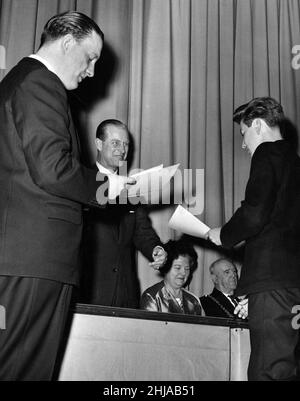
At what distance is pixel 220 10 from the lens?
4.18 metres

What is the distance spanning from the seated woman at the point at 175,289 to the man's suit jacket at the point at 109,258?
49 centimetres

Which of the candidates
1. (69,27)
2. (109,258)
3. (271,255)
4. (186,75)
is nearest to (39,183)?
(69,27)

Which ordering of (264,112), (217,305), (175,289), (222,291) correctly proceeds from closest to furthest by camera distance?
(264,112)
(175,289)
(217,305)
(222,291)

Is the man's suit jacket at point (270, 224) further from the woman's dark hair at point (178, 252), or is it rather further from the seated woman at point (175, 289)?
the woman's dark hair at point (178, 252)

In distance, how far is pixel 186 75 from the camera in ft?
12.9

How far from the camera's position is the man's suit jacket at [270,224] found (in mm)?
1834

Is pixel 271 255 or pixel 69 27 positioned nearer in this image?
pixel 69 27

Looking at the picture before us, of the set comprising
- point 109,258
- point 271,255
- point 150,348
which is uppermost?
point 109,258

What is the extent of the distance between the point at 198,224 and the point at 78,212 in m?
0.81

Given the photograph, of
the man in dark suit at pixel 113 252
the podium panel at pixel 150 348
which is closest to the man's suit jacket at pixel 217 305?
the man in dark suit at pixel 113 252

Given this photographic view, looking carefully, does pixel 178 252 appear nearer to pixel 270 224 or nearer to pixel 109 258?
pixel 109 258

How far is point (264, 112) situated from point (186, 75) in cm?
194
